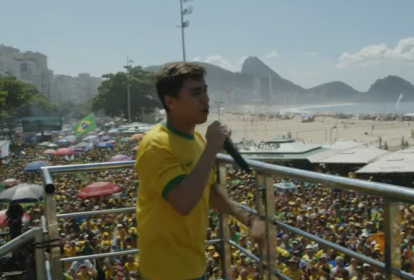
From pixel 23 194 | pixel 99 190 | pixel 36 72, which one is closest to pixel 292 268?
pixel 99 190

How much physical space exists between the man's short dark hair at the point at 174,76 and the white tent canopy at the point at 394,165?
46.9ft

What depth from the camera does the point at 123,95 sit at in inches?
2783

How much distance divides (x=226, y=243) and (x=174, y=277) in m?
1.04

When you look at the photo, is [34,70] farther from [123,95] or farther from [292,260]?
[292,260]

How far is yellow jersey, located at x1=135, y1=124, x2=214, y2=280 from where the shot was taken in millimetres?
1649

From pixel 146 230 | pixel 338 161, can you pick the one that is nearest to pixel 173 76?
pixel 146 230

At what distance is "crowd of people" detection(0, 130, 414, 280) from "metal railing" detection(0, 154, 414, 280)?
0.06 metres

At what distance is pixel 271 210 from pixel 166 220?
606mm

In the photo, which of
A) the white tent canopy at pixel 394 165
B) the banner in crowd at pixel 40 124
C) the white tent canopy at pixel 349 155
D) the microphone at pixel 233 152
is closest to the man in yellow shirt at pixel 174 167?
the microphone at pixel 233 152

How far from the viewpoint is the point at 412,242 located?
149 inches

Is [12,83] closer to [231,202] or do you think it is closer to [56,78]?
[231,202]

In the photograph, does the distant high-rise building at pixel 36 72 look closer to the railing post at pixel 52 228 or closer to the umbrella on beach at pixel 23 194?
the umbrella on beach at pixel 23 194

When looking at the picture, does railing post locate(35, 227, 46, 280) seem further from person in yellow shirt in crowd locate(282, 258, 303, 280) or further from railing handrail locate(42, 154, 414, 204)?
person in yellow shirt in crowd locate(282, 258, 303, 280)

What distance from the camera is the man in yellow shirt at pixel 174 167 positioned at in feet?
5.40
